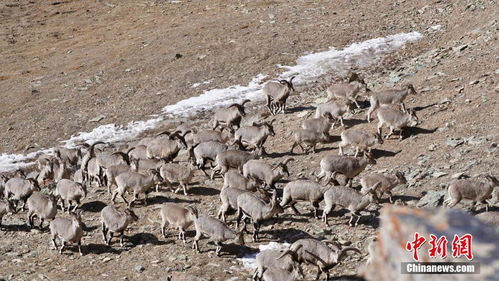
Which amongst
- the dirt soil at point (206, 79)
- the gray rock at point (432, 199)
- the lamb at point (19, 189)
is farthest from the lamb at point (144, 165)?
the gray rock at point (432, 199)

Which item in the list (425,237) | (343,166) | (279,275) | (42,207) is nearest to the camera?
(425,237)

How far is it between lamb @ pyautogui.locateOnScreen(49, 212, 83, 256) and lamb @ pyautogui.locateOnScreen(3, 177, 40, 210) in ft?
10.3

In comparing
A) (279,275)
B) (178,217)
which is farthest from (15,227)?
(279,275)

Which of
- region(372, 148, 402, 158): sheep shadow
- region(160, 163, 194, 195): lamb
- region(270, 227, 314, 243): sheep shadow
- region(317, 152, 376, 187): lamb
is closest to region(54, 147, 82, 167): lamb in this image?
region(160, 163, 194, 195): lamb

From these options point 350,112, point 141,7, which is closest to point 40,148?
point 350,112

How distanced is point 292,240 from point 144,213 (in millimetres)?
4147

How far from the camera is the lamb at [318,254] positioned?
1293 cm

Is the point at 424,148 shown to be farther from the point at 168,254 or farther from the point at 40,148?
the point at 40,148

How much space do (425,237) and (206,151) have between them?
14414 millimetres

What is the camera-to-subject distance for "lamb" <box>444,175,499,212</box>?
14281 millimetres

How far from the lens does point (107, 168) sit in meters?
18.7

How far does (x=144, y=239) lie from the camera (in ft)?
51.8

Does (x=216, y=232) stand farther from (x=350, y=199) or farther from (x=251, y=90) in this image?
(x=251, y=90)

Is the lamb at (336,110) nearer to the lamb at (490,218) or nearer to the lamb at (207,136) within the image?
the lamb at (207,136)
